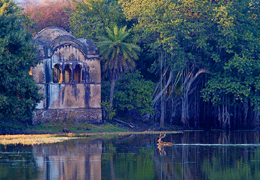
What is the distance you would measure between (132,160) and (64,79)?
1762 cm

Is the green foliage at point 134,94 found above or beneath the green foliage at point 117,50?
beneath

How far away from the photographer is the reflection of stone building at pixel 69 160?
660 inches

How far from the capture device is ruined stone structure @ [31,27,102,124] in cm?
3453

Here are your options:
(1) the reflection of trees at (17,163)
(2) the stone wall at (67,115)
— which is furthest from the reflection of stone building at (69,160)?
(2) the stone wall at (67,115)

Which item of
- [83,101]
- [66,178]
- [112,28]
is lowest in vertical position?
[66,178]

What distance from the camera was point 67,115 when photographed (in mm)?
35156

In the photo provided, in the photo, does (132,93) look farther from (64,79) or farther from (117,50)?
(64,79)

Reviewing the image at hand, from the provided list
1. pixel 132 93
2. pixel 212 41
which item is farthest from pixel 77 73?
pixel 212 41

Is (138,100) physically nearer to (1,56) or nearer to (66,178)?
(1,56)

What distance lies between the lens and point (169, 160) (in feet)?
67.3

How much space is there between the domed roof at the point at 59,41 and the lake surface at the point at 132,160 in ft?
31.5

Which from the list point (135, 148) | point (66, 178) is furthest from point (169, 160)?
point (66, 178)

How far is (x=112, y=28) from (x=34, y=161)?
20.7 meters

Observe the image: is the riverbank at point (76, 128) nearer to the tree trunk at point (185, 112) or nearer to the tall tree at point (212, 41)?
the tree trunk at point (185, 112)
